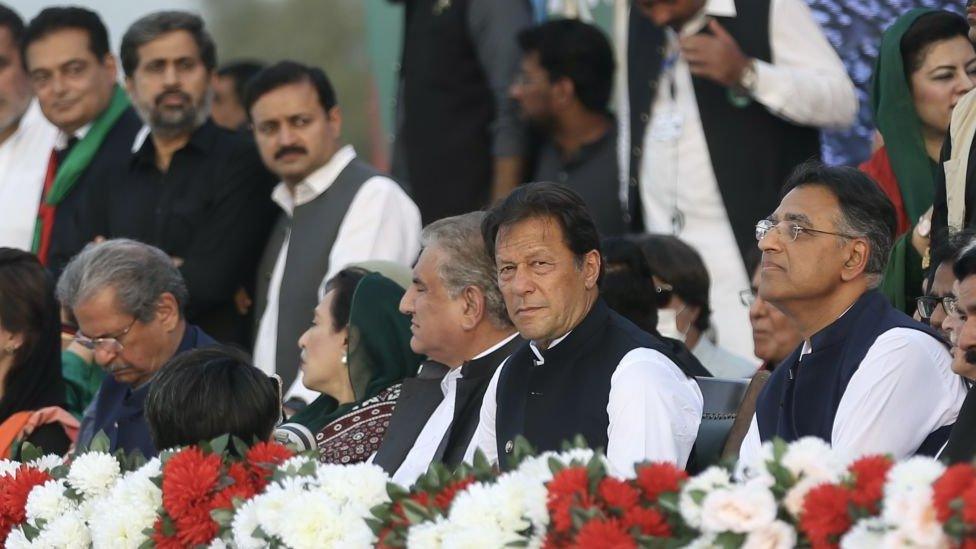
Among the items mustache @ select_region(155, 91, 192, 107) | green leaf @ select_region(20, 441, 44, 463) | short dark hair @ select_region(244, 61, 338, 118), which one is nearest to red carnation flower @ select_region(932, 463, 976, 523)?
green leaf @ select_region(20, 441, 44, 463)

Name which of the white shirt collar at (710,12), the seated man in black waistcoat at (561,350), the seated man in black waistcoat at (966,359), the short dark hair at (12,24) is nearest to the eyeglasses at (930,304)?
the seated man in black waistcoat at (966,359)

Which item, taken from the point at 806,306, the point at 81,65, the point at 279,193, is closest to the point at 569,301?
the point at 806,306

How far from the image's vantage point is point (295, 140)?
7.31 metres

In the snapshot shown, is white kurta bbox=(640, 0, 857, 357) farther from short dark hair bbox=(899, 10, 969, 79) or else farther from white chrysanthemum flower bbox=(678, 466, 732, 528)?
white chrysanthemum flower bbox=(678, 466, 732, 528)

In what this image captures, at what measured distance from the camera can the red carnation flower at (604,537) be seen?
3.34 metres

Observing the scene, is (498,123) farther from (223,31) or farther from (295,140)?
(223,31)

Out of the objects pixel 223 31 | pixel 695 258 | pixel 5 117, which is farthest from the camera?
pixel 223 31

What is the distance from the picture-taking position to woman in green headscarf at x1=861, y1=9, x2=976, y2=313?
5.83 metres

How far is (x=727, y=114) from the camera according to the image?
7.02 meters

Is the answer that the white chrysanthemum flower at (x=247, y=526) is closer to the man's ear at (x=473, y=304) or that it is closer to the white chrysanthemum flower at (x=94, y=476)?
the white chrysanthemum flower at (x=94, y=476)

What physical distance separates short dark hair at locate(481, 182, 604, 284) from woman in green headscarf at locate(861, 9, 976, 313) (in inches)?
57.9

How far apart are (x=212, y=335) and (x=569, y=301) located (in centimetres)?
293

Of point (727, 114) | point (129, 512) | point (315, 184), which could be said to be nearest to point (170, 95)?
point (315, 184)

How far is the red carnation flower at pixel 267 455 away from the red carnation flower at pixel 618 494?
1.04 meters
